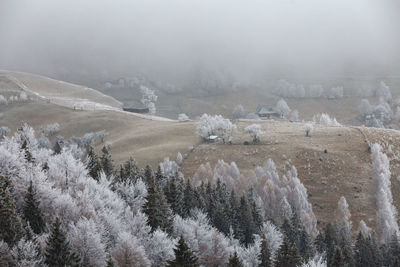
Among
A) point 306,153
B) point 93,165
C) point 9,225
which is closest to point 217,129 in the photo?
point 306,153

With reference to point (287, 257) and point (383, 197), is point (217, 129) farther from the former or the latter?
point (287, 257)

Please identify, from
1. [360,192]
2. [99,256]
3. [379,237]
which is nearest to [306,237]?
[379,237]

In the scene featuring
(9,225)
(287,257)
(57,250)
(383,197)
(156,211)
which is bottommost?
(383,197)

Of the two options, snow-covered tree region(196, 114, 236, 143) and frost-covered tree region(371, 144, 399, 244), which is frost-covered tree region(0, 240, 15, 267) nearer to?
frost-covered tree region(371, 144, 399, 244)

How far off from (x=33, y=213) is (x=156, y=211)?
1944 cm

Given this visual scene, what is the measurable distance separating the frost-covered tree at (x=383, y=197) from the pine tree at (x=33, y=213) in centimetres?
7914

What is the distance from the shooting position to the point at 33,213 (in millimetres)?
45750

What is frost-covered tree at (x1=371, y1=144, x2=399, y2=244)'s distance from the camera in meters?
92.8

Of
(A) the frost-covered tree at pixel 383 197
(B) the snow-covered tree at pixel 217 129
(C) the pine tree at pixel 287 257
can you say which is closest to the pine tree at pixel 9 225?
(C) the pine tree at pixel 287 257

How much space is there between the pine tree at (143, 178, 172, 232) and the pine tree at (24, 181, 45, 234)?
56.6ft

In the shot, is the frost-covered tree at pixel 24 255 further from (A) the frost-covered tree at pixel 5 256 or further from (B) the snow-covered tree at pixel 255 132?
(B) the snow-covered tree at pixel 255 132

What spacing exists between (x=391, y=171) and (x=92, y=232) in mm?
110170

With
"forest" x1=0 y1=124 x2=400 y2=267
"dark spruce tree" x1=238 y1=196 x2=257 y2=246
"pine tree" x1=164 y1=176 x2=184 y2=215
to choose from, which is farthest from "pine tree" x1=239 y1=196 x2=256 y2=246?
"pine tree" x1=164 y1=176 x2=184 y2=215

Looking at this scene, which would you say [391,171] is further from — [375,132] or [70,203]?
[70,203]
